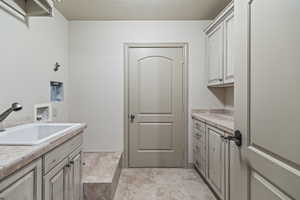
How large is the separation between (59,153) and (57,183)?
0.64ft

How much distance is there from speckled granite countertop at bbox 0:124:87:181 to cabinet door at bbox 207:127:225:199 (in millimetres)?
1583

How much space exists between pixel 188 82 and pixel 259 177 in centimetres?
260

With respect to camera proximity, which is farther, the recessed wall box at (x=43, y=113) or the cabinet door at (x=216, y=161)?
the recessed wall box at (x=43, y=113)

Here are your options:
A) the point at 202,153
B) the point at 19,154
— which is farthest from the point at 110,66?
the point at 19,154

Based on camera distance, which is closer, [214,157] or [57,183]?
[57,183]

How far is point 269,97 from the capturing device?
0.92 m

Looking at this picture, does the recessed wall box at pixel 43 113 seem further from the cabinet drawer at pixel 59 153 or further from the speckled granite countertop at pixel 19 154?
the speckled granite countertop at pixel 19 154

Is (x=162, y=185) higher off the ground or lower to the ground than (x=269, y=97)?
lower

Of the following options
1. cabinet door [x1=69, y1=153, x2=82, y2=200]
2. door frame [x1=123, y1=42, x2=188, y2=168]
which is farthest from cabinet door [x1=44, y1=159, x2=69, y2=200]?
door frame [x1=123, y1=42, x2=188, y2=168]

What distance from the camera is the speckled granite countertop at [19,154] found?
0.85 meters

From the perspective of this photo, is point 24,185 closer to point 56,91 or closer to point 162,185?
point 162,185

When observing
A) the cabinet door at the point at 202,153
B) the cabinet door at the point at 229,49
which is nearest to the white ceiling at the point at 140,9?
the cabinet door at the point at 229,49

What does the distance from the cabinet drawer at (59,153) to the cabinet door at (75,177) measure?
Result: 116 millimetres

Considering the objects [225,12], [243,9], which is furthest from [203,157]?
[243,9]
